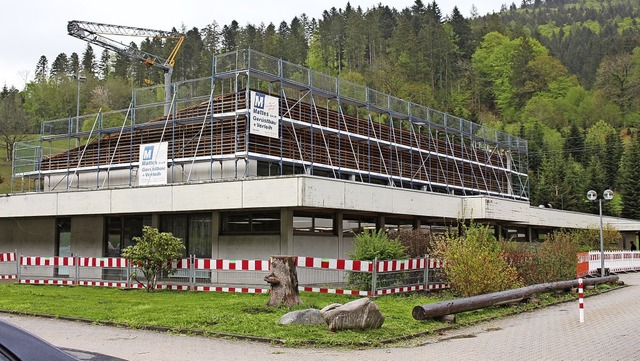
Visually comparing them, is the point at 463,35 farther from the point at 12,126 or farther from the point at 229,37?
the point at 12,126

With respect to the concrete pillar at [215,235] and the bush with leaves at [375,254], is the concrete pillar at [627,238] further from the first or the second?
the bush with leaves at [375,254]

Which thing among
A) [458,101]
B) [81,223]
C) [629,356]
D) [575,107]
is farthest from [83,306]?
[575,107]

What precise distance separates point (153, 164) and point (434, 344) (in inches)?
917

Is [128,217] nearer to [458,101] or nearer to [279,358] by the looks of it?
[279,358]

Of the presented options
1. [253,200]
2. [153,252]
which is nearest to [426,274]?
[253,200]

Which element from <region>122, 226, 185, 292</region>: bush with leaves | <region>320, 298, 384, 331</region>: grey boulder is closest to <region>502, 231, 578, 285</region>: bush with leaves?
<region>320, 298, 384, 331</region>: grey boulder

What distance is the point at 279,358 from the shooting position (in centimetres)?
997

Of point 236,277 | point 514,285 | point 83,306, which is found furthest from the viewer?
point 236,277

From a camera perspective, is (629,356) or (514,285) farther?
(514,285)

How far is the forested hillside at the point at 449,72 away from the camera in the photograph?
321 ft

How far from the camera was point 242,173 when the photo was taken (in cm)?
3072

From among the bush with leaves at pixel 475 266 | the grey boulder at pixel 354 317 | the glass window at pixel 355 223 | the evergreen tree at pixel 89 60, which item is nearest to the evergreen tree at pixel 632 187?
the glass window at pixel 355 223

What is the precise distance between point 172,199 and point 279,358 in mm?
16093

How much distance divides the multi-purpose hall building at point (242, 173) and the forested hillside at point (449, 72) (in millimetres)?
53709
